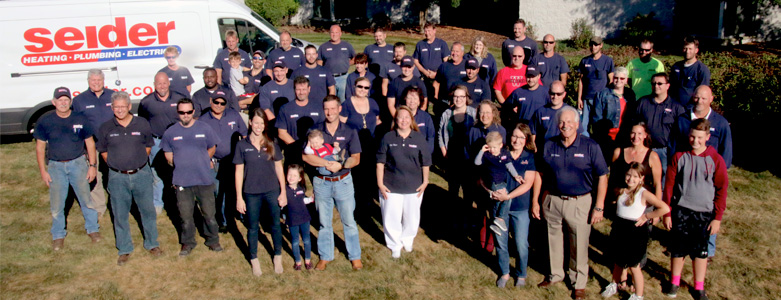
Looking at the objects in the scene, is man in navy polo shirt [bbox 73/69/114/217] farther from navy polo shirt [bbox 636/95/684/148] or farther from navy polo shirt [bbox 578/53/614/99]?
navy polo shirt [bbox 578/53/614/99]

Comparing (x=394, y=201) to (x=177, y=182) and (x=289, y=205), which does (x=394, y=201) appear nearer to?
(x=289, y=205)

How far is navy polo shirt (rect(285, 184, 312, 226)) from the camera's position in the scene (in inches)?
257

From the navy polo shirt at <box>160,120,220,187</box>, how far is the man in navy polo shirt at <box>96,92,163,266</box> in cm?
36

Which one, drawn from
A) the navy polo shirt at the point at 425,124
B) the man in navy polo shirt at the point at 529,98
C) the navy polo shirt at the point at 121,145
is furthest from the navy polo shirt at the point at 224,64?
the man in navy polo shirt at the point at 529,98

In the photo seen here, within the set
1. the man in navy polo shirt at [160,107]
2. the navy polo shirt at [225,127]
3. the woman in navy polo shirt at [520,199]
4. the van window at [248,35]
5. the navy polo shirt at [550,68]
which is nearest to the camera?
the woman in navy polo shirt at [520,199]

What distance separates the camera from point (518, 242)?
245 inches

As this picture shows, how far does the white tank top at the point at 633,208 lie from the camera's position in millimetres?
5738

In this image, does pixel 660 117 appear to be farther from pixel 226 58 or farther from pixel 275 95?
pixel 226 58

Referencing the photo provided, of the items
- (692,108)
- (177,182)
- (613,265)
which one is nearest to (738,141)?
(692,108)

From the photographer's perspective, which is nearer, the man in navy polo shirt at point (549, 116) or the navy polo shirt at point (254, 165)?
the navy polo shirt at point (254, 165)

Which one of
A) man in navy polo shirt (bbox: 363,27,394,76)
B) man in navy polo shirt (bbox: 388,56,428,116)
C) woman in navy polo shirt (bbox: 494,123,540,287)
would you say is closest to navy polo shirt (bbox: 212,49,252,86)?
man in navy polo shirt (bbox: 363,27,394,76)

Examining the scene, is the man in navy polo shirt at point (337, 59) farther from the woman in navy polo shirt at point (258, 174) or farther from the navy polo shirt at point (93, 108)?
the woman in navy polo shirt at point (258, 174)

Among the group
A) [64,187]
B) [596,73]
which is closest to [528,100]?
[596,73]

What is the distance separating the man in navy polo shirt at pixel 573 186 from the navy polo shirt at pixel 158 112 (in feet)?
16.2
